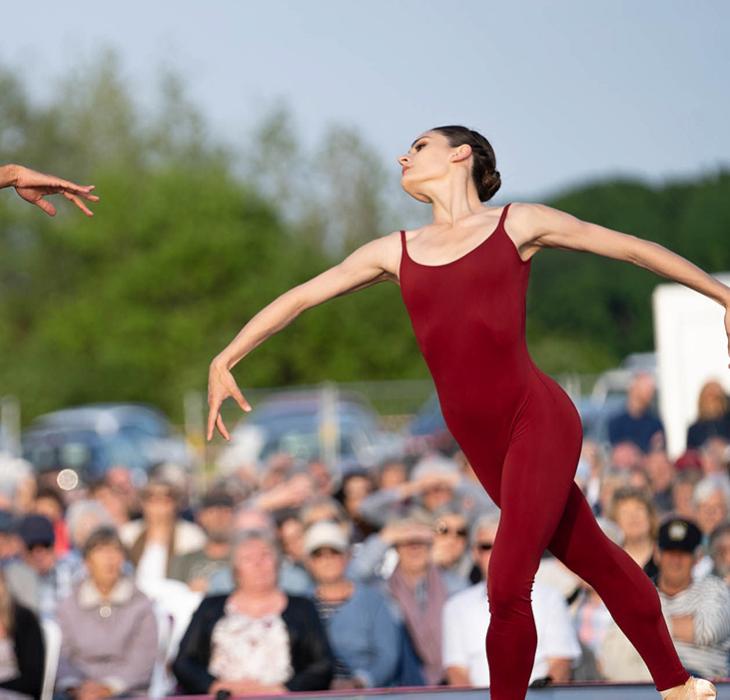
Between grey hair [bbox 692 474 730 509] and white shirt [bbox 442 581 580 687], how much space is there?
2.80 meters

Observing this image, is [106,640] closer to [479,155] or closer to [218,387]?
[218,387]

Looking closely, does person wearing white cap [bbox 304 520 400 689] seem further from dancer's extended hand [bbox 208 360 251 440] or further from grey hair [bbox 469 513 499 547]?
Answer: dancer's extended hand [bbox 208 360 251 440]

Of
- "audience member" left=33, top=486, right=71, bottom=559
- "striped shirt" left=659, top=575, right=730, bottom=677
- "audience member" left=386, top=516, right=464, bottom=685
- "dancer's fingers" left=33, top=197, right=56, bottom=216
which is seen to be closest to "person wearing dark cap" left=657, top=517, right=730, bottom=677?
"striped shirt" left=659, top=575, right=730, bottom=677

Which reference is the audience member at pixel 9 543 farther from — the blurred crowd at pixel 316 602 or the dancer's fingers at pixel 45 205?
the dancer's fingers at pixel 45 205

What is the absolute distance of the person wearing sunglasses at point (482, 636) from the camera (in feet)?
23.9

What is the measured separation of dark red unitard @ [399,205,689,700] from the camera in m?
4.72

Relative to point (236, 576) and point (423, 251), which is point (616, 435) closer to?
point (236, 576)

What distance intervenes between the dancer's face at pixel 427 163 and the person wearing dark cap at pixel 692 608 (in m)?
2.99

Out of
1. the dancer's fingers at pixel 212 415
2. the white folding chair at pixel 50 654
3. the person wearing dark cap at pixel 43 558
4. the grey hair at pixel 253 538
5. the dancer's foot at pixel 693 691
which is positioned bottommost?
the white folding chair at pixel 50 654

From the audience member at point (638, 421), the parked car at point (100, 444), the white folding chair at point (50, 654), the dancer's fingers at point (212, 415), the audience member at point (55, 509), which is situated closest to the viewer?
the dancer's fingers at point (212, 415)

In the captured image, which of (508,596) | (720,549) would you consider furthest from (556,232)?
(720,549)

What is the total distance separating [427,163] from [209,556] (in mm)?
4906

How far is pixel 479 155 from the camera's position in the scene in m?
5.09

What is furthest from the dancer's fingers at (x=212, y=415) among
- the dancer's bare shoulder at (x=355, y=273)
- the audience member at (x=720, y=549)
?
the audience member at (x=720, y=549)
